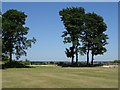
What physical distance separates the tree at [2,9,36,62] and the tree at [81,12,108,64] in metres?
13.4

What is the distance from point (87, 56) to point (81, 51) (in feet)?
8.90

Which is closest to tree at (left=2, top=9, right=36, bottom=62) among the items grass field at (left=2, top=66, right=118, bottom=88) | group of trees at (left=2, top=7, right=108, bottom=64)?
group of trees at (left=2, top=7, right=108, bottom=64)

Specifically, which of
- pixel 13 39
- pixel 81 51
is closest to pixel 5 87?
pixel 13 39

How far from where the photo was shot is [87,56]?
74062 millimetres

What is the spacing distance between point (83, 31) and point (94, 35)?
123 inches

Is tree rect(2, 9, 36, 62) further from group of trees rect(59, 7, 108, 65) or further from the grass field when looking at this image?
the grass field

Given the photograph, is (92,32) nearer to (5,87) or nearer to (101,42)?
(101,42)

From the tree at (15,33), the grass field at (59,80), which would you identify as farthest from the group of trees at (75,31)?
the grass field at (59,80)

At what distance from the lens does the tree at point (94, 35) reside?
72875 millimetres

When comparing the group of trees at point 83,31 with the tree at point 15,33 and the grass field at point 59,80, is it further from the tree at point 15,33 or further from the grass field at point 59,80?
the grass field at point 59,80

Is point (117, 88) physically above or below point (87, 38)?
below

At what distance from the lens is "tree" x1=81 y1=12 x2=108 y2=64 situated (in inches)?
2869

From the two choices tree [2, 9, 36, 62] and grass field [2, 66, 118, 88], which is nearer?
grass field [2, 66, 118, 88]

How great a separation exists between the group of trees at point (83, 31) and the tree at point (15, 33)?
10.1 metres
